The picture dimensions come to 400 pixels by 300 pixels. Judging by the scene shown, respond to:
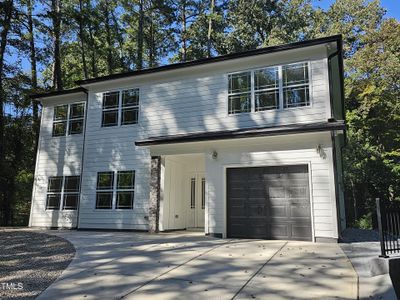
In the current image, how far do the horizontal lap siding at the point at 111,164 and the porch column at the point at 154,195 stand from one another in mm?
486

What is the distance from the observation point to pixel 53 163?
15430 millimetres

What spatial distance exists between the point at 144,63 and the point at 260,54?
69.0ft

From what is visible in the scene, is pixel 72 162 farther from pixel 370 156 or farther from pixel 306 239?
pixel 370 156

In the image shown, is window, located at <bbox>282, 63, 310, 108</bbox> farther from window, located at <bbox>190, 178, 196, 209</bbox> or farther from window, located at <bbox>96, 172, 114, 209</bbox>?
window, located at <bbox>96, 172, 114, 209</bbox>

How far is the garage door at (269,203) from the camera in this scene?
10.3m

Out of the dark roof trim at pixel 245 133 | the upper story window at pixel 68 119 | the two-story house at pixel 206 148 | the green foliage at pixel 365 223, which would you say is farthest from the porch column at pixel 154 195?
the green foliage at pixel 365 223

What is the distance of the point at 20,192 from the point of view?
19.2 m

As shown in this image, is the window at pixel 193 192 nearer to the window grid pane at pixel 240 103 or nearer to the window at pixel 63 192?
the window grid pane at pixel 240 103

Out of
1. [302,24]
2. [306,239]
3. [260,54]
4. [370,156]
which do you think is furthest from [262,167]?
[302,24]

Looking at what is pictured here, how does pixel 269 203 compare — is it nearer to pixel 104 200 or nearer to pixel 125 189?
pixel 125 189

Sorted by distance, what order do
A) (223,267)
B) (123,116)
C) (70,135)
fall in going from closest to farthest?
1. (223,267)
2. (123,116)
3. (70,135)

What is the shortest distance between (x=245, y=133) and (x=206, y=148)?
67.4 inches

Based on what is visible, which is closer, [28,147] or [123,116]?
[123,116]

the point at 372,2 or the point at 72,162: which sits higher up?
the point at 372,2
